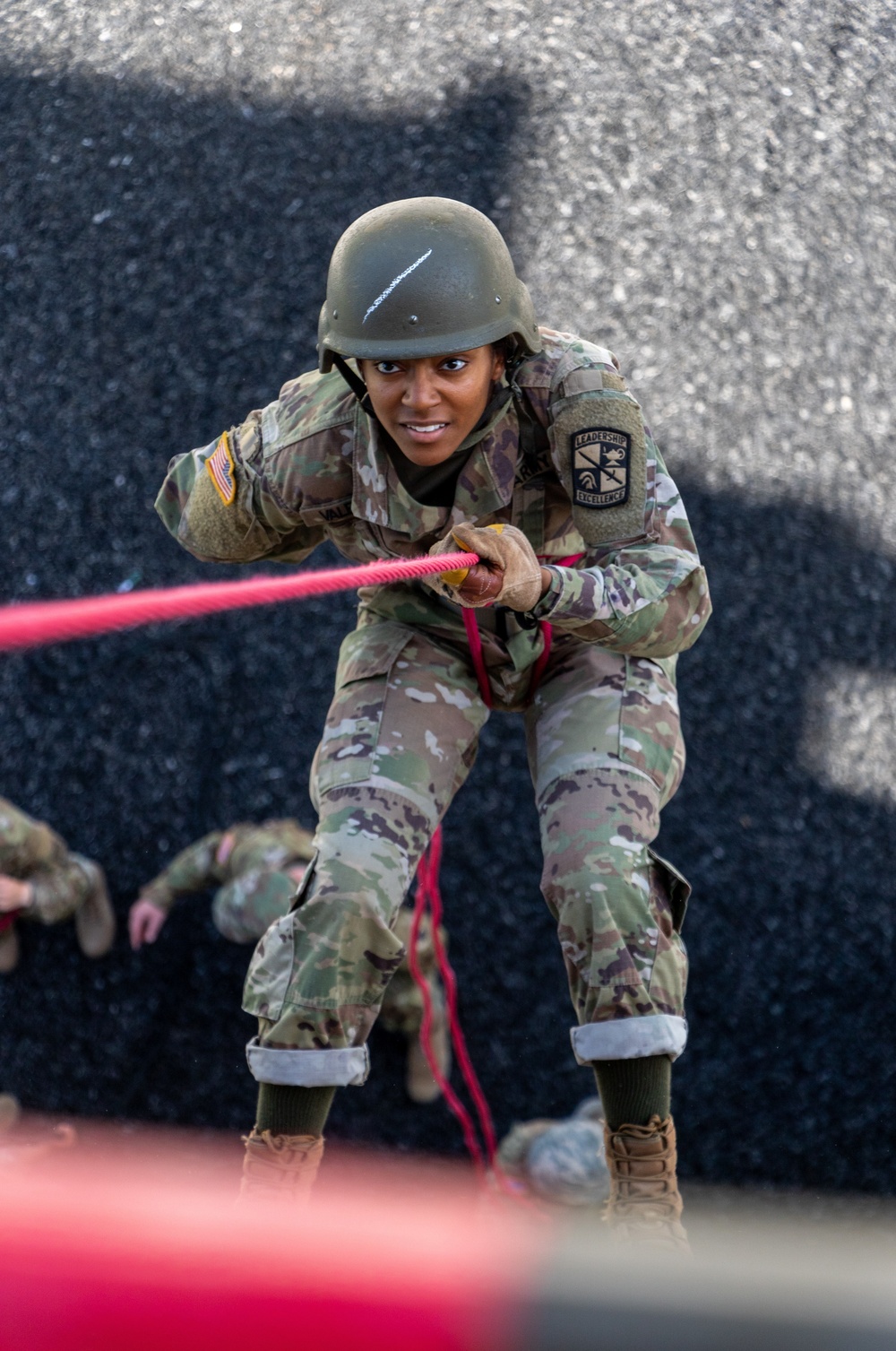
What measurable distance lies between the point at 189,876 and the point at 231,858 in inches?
6.4

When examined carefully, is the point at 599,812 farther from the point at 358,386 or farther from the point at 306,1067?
the point at 358,386

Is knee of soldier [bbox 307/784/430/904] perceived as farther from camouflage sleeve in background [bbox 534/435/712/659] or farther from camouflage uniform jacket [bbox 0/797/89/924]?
camouflage uniform jacket [bbox 0/797/89/924]

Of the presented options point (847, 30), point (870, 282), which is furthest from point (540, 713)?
point (847, 30)

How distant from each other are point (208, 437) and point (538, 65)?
1632mm

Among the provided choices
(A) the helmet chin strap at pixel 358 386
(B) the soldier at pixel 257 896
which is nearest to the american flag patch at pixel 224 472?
(A) the helmet chin strap at pixel 358 386

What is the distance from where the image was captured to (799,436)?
14.2 ft

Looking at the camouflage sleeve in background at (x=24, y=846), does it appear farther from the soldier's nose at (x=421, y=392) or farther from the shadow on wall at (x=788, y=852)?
the soldier's nose at (x=421, y=392)

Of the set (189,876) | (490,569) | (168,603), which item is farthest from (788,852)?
(168,603)

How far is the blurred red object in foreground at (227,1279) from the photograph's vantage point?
58cm

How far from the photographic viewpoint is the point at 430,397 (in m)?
2.13

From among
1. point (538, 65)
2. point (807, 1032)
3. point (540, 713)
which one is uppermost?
point (538, 65)

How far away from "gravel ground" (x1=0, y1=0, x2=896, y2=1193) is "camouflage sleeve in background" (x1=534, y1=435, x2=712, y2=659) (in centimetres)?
188

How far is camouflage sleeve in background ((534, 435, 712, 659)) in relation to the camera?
2098 mm

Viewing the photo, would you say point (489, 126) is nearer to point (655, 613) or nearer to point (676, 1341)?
point (655, 613)
